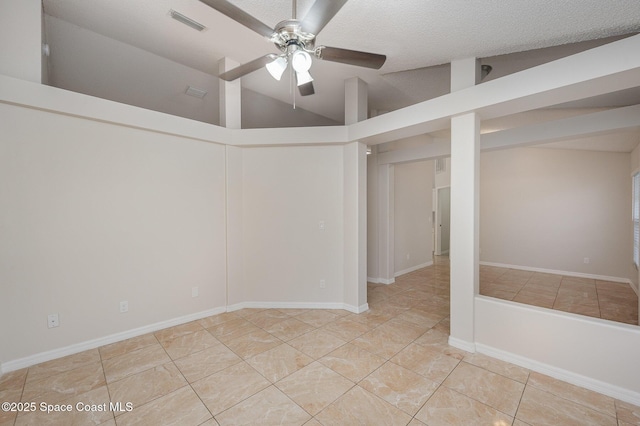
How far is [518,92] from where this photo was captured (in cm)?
232

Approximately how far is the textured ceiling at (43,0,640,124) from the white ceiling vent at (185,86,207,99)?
105mm

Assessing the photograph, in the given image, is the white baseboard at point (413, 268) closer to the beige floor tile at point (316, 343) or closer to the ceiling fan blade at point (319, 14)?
the beige floor tile at point (316, 343)

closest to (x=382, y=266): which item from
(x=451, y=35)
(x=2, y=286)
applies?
(x=451, y=35)

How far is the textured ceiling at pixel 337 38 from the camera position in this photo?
2.06m

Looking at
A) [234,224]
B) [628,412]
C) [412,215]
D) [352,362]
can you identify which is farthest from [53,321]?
[412,215]

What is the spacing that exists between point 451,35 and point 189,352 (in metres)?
4.09

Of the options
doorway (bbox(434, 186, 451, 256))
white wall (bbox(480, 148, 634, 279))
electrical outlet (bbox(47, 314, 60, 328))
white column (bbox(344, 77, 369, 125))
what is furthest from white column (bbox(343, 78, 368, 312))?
doorway (bbox(434, 186, 451, 256))

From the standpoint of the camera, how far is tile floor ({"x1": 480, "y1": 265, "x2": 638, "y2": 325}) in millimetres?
3684

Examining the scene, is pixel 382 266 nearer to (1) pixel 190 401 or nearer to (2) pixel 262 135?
(2) pixel 262 135

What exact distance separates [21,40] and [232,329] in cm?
361

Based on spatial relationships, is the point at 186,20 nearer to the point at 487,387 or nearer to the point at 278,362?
the point at 278,362

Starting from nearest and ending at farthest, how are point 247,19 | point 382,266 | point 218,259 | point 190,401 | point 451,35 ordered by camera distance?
1. point 247,19
2. point 190,401
3. point 451,35
4. point 218,259
5. point 382,266

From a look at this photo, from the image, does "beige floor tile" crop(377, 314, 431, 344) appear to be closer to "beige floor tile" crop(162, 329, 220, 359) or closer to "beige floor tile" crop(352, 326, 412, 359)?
"beige floor tile" crop(352, 326, 412, 359)

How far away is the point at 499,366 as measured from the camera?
2.46 m
